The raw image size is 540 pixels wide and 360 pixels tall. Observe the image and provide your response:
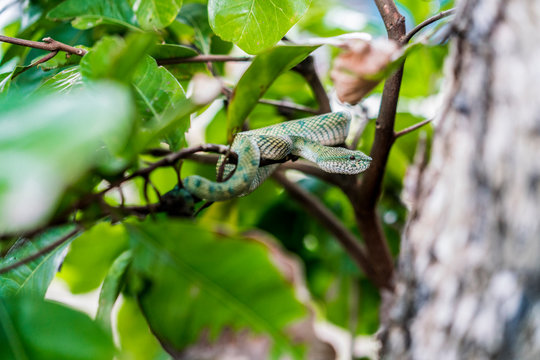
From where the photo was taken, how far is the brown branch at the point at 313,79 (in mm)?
1538

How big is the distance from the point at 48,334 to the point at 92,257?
1.14m

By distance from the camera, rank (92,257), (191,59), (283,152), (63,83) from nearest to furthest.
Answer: (63,83), (283,152), (191,59), (92,257)

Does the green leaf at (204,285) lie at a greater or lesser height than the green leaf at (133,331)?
greater

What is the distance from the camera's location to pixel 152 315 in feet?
2.63

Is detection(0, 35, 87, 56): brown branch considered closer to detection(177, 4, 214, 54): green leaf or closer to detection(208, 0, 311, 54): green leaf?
detection(208, 0, 311, 54): green leaf

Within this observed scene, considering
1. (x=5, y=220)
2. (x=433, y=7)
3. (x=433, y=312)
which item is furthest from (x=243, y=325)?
(x=433, y=7)

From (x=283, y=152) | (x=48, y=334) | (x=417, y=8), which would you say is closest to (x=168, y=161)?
(x=48, y=334)

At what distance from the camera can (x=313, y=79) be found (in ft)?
5.17

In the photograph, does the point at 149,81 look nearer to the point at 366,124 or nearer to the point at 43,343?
the point at 43,343

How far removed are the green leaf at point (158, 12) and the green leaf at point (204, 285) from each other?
0.73 meters

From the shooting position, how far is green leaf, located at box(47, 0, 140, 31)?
1.37m

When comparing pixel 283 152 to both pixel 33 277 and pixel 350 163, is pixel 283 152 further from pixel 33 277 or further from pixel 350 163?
pixel 33 277

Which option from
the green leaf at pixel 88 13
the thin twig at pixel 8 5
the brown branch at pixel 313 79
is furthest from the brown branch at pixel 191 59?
the thin twig at pixel 8 5

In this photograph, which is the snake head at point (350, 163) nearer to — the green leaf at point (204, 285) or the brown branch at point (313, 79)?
the brown branch at point (313, 79)
